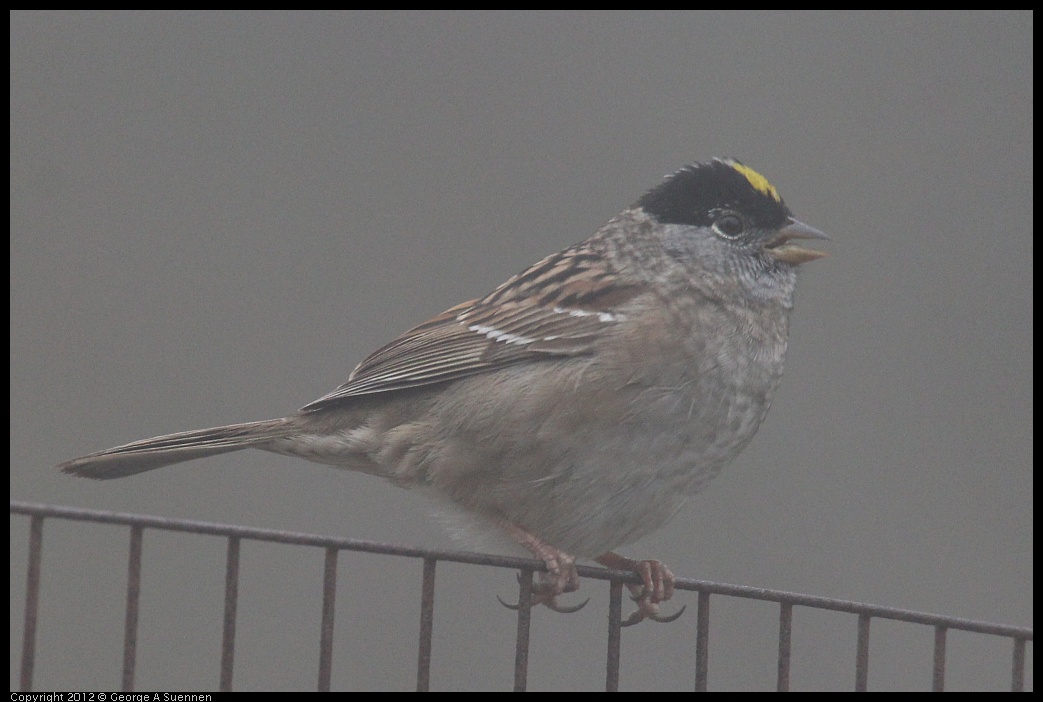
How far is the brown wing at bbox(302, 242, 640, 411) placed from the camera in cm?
204

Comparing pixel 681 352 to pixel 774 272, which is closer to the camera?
pixel 681 352

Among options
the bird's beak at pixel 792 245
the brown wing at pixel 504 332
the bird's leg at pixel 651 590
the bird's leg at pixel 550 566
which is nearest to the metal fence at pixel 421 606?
the bird's leg at pixel 550 566

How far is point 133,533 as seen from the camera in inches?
47.8

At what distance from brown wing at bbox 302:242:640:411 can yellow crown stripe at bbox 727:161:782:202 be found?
321 millimetres

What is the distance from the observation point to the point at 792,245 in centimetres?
217

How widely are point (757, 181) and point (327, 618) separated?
1.30 m

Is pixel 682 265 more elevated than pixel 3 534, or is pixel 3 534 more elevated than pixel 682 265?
pixel 682 265

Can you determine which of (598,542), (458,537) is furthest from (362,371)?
(598,542)

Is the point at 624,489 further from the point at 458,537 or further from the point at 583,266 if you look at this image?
the point at 583,266

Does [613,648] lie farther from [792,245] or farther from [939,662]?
[792,245]

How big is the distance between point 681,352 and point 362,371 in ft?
2.03

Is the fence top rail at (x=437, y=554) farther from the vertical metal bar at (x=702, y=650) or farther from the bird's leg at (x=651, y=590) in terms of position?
the bird's leg at (x=651, y=590)

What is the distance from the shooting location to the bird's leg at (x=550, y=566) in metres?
1.86

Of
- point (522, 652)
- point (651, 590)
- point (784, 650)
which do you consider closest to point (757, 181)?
point (651, 590)
